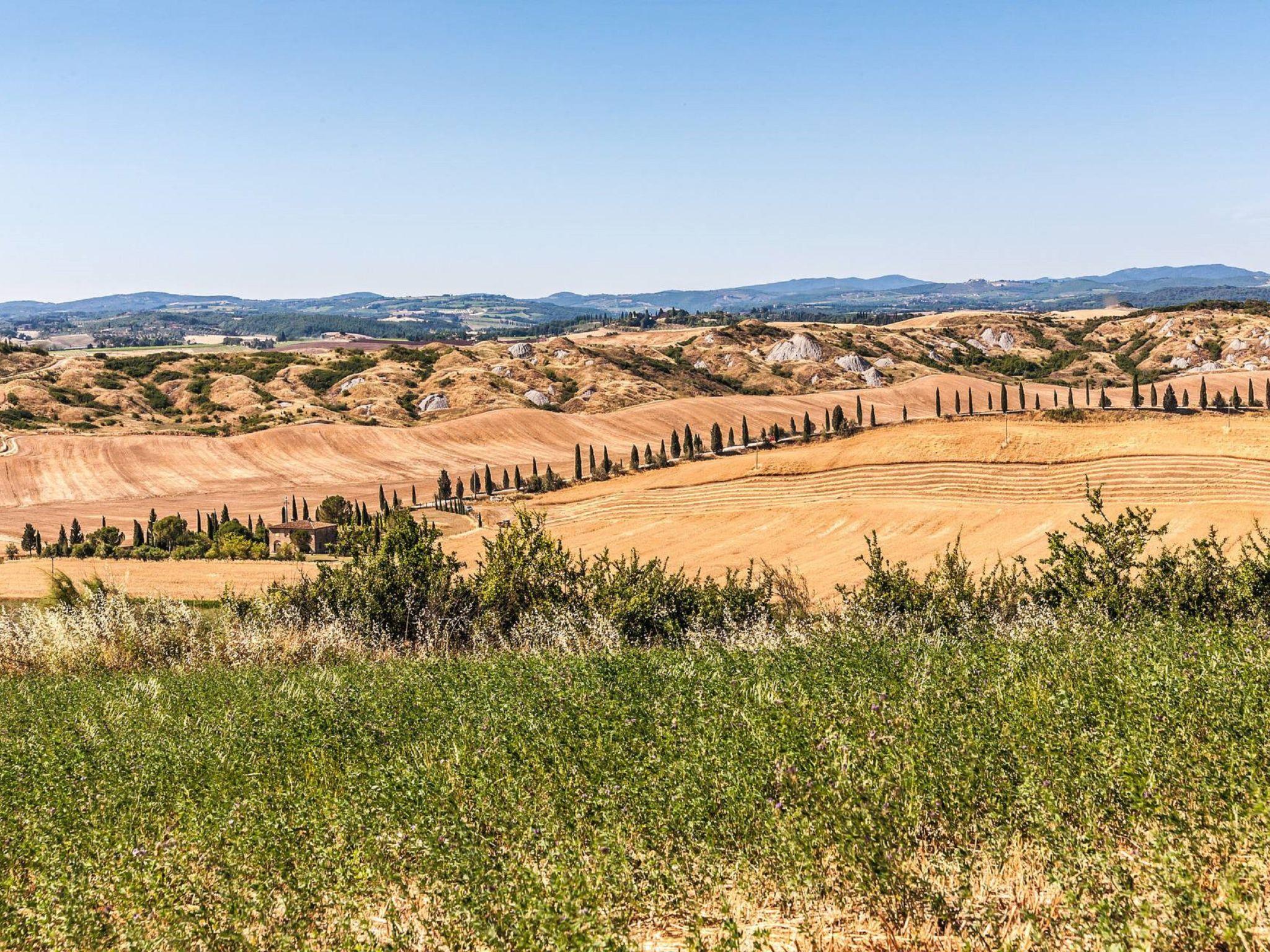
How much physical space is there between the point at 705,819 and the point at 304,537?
236 ft

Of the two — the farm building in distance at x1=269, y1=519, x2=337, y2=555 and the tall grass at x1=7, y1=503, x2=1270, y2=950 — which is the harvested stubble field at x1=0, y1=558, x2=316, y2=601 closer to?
the farm building in distance at x1=269, y1=519, x2=337, y2=555

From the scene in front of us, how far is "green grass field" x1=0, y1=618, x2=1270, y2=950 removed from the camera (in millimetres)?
9625

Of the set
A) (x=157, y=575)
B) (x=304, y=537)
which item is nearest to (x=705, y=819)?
(x=157, y=575)

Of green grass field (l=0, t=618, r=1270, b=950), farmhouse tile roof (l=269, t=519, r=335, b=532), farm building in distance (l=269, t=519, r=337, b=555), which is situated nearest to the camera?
green grass field (l=0, t=618, r=1270, b=950)

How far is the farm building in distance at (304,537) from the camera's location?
256 ft

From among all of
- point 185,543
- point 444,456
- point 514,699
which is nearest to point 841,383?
point 444,456

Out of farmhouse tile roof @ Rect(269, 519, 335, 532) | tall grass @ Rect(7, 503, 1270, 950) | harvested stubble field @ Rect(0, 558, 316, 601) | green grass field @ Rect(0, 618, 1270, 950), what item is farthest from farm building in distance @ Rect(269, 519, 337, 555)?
green grass field @ Rect(0, 618, 1270, 950)

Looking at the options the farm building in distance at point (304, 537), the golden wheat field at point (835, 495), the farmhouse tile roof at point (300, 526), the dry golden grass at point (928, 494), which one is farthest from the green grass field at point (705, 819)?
the farmhouse tile roof at point (300, 526)

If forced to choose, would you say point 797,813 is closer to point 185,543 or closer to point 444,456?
point 185,543

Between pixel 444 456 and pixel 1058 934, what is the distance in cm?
12805

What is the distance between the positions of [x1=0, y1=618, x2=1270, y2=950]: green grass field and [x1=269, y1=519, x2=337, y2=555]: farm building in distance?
6292 centimetres

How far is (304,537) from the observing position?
258 ft

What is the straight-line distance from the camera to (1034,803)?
34.6 feet

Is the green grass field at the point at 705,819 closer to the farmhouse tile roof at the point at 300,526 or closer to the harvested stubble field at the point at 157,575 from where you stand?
the harvested stubble field at the point at 157,575
